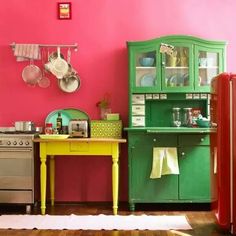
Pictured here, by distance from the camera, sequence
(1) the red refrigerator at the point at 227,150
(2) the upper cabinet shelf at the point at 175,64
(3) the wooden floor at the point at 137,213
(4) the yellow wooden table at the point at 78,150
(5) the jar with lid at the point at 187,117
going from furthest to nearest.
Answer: (5) the jar with lid at the point at 187,117 < (2) the upper cabinet shelf at the point at 175,64 < (4) the yellow wooden table at the point at 78,150 < (3) the wooden floor at the point at 137,213 < (1) the red refrigerator at the point at 227,150

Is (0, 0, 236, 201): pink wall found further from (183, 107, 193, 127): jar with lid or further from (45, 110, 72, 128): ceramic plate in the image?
(183, 107, 193, 127): jar with lid

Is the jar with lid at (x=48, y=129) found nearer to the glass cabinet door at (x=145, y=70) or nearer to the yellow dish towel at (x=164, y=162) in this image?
the glass cabinet door at (x=145, y=70)

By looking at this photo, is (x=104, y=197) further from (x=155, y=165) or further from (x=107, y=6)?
(x=107, y=6)

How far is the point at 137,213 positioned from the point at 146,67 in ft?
5.24

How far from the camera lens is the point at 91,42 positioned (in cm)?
519

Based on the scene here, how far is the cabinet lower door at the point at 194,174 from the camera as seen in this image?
15.4ft

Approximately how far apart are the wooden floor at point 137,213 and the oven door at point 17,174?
0.18m

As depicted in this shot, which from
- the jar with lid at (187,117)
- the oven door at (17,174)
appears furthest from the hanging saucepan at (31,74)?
the jar with lid at (187,117)

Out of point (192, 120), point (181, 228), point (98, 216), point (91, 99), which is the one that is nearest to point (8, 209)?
point (98, 216)

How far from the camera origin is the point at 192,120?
5.01m

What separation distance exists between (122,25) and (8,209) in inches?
97.2

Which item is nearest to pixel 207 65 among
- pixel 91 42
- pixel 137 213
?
pixel 91 42

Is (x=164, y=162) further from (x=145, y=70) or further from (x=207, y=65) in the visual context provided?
(x=207, y=65)

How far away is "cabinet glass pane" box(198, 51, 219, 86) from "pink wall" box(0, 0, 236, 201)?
1.05ft
